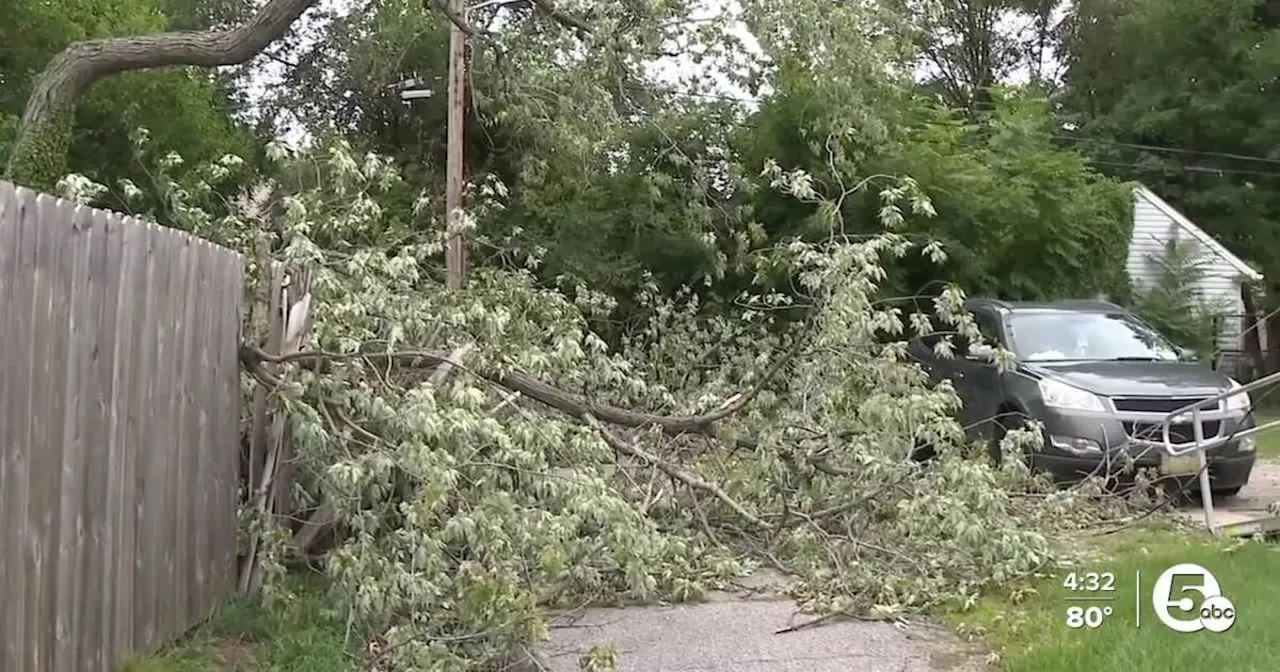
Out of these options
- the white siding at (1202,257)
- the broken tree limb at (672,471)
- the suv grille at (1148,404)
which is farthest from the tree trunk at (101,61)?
the white siding at (1202,257)

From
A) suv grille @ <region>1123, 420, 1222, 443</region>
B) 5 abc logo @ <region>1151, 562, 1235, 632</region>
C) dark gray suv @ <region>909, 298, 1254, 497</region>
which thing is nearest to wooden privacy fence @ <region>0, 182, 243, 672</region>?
5 abc logo @ <region>1151, 562, 1235, 632</region>

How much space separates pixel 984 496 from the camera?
5.71 metres

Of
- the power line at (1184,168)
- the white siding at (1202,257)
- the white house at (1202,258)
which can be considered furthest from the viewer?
the power line at (1184,168)

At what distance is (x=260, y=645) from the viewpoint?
450 cm

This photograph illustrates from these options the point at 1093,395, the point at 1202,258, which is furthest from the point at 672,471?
the point at 1202,258

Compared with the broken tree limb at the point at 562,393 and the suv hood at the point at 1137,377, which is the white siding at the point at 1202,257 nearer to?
the suv hood at the point at 1137,377

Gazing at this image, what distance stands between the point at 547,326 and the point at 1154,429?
3.74 m

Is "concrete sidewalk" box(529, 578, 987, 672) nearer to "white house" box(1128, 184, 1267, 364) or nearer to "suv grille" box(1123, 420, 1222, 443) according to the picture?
"suv grille" box(1123, 420, 1222, 443)

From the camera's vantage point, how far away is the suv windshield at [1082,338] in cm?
864

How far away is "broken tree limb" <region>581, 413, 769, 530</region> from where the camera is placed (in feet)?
19.1

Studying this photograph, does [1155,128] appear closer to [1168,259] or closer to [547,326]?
[1168,259]

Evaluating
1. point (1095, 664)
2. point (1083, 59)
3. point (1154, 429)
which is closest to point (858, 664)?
point (1095, 664)

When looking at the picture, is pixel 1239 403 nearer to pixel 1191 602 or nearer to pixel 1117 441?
pixel 1117 441

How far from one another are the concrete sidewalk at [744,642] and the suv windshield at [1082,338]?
3969 millimetres
